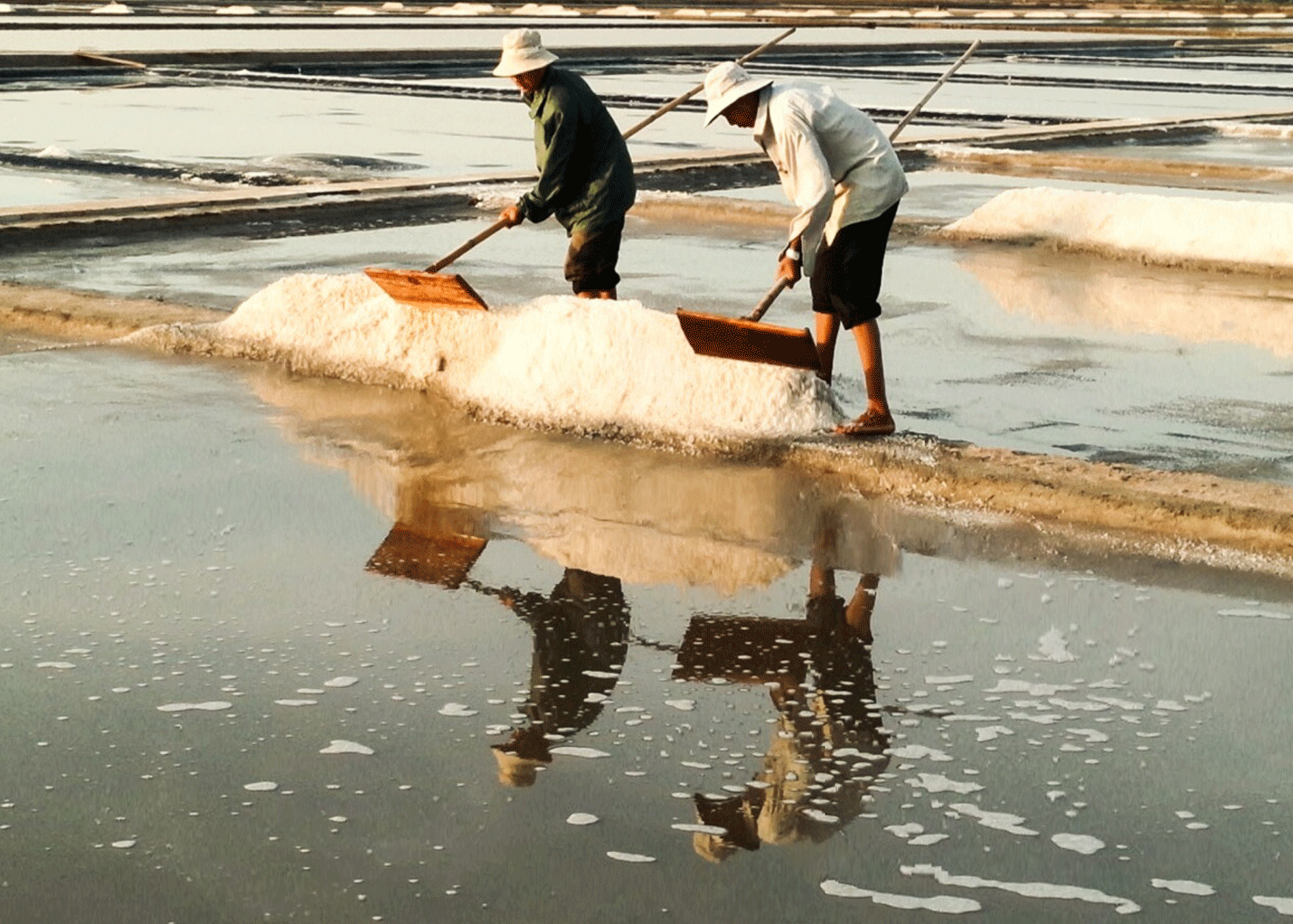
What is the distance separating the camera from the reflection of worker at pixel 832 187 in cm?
696

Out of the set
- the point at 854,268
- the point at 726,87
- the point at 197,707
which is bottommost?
the point at 197,707

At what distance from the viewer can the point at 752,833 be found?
3988 mm

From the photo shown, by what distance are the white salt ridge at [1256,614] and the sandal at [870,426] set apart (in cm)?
181

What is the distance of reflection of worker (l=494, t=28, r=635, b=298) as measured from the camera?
8156mm

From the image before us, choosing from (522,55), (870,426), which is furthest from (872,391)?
(522,55)

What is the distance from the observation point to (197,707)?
182 inches

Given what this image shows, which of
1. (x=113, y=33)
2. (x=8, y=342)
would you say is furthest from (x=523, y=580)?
(x=113, y=33)

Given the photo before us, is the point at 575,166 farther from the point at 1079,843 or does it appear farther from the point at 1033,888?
the point at 1033,888

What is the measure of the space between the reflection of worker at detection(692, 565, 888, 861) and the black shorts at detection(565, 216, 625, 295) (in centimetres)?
328

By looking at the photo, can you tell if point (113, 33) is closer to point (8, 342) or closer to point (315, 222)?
point (315, 222)

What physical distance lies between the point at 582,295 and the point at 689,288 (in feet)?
7.39

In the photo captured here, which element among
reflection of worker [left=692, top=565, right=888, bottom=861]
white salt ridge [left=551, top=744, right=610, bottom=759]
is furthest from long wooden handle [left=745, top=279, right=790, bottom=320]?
white salt ridge [left=551, top=744, right=610, bottom=759]

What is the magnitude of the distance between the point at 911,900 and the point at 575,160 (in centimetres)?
509

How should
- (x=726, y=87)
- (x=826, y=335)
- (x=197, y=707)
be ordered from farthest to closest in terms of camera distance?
1. (x=826, y=335)
2. (x=726, y=87)
3. (x=197, y=707)
